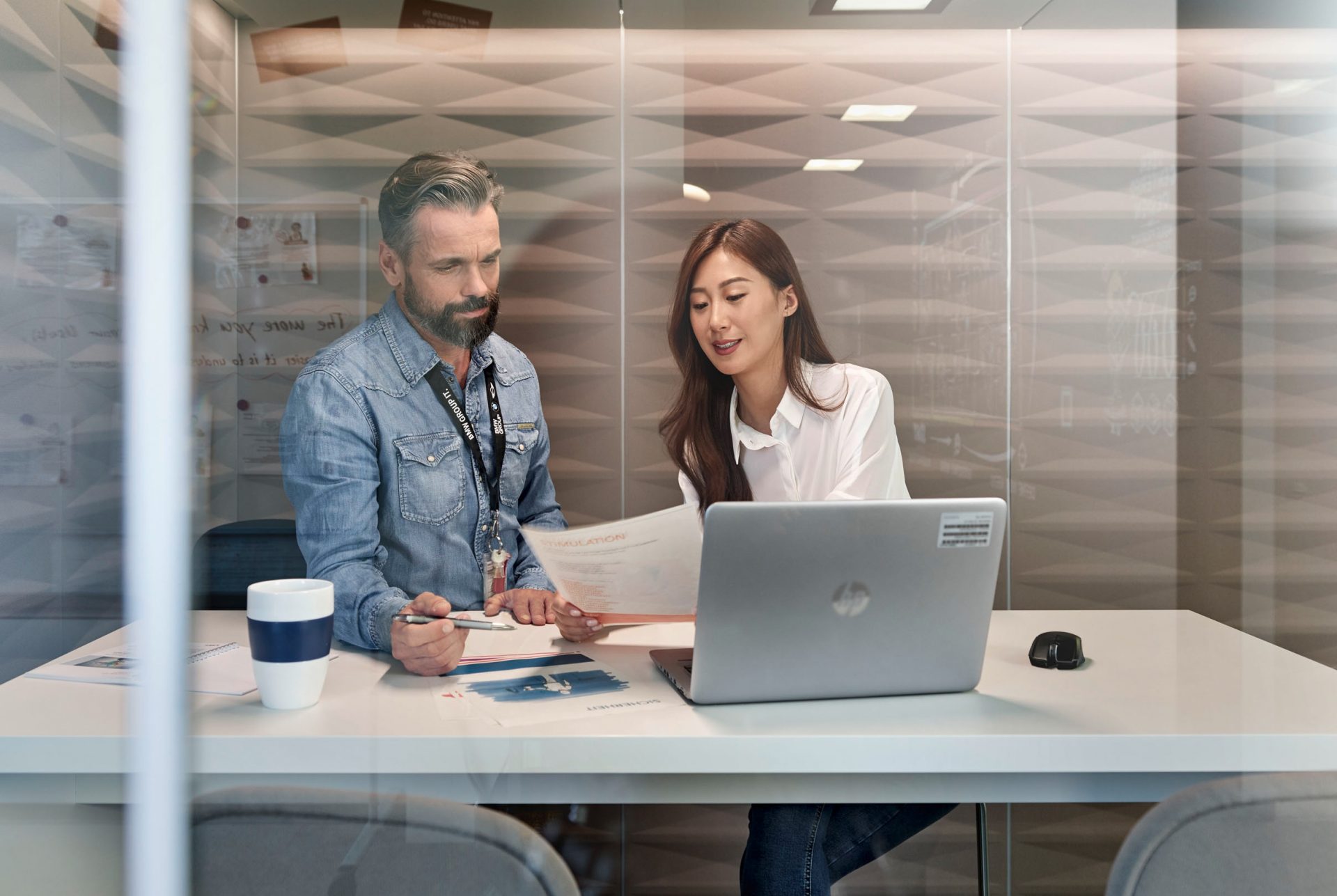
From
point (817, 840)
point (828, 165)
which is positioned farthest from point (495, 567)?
point (828, 165)

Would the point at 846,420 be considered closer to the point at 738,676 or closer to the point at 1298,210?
the point at 738,676

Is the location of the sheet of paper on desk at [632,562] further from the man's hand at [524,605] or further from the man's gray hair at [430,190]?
the man's gray hair at [430,190]

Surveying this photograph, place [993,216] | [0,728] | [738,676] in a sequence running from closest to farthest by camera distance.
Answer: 1. [0,728]
2. [738,676]
3. [993,216]

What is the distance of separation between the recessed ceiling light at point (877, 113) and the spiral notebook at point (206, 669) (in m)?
1.06

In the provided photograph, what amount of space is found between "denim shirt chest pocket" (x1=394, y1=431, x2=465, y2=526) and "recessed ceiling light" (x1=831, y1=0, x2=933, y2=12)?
797 millimetres

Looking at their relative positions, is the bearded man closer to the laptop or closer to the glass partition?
the glass partition

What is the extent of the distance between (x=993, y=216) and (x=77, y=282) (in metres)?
1.22

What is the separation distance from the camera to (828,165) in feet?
4.02

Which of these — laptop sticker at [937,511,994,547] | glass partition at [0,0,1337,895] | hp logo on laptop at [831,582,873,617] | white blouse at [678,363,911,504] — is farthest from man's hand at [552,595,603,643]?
laptop sticker at [937,511,994,547]

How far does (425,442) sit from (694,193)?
0.51 meters

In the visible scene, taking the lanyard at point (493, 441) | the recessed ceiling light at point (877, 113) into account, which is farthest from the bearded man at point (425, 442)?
the recessed ceiling light at point (877, 113)

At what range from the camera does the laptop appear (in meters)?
1.12

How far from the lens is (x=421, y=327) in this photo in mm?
1091

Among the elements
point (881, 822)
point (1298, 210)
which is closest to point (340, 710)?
point (881, 822)
